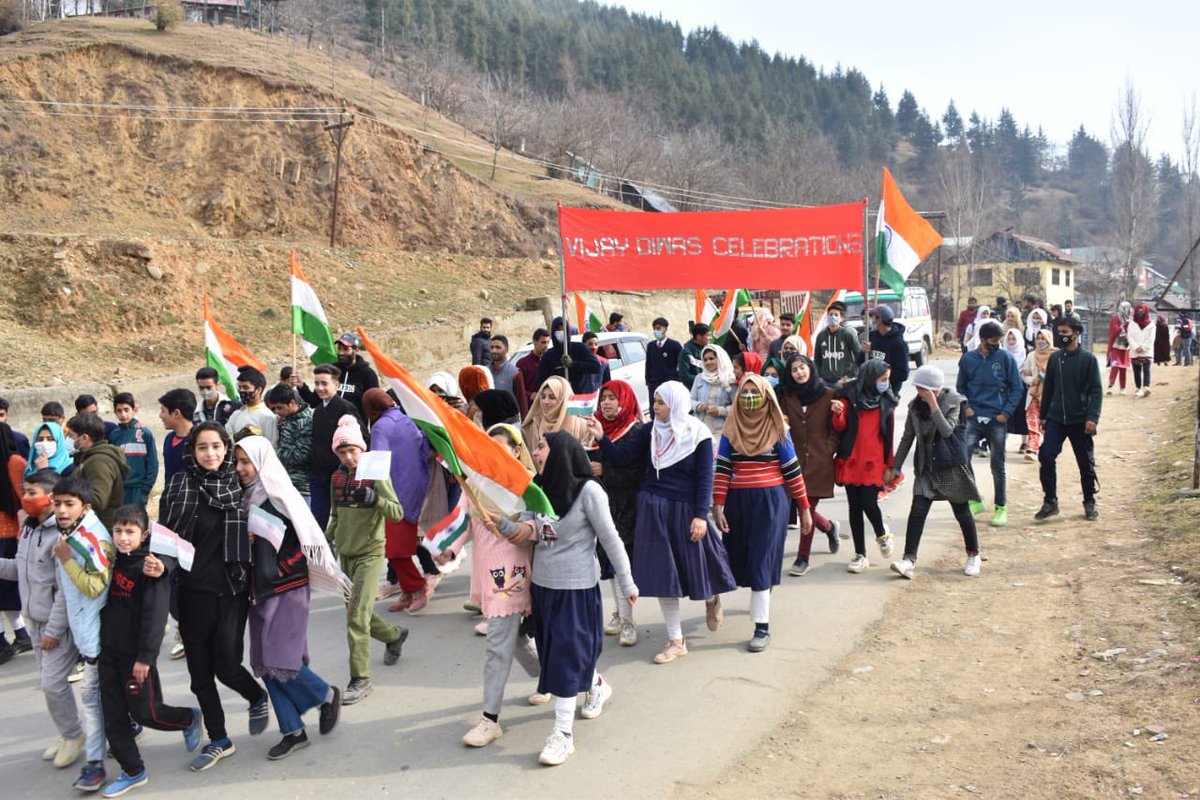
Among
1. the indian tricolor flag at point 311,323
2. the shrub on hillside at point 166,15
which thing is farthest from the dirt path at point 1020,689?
the shrub on hillside at point 166,15

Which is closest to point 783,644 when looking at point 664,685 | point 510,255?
point 664,685

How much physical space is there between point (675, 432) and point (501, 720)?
6.35ft

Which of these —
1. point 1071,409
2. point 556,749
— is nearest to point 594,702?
point 556,749

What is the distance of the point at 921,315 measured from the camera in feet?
87.0

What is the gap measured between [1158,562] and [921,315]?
19.6 meters

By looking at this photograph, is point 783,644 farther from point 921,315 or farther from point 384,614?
point 921,315

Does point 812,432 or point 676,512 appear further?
point 812,432

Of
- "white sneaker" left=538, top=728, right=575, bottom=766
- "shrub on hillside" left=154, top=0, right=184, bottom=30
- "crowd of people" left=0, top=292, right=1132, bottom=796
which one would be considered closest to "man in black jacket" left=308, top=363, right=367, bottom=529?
"crowd of people" left=0, top=292, right=1132, bottom=796

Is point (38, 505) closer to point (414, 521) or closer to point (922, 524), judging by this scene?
point (414, 521)

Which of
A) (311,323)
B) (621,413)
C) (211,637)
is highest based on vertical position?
(311,323)

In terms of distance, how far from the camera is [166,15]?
118ft

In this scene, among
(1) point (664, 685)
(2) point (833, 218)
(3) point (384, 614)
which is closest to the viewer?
(1) point (664, 685)

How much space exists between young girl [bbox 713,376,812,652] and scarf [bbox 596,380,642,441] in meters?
0.71

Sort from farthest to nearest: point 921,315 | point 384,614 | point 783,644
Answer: point 921,315
point 384,614
point 783,644
